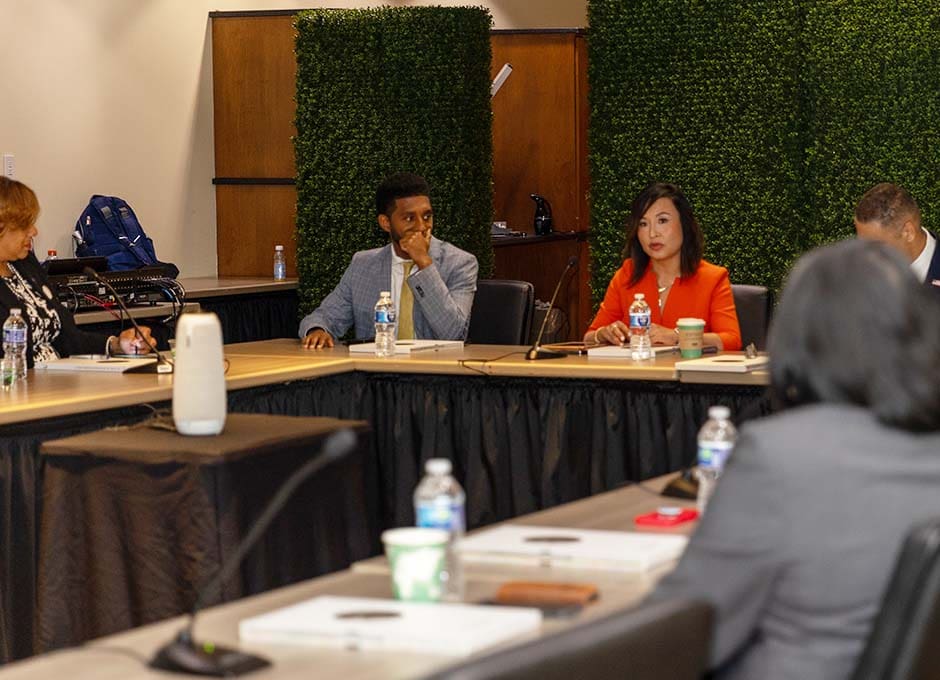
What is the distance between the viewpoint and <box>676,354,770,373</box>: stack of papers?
15.8 feet

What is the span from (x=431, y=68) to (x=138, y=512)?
4.80m

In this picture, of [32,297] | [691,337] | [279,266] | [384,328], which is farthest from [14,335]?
[279,266]

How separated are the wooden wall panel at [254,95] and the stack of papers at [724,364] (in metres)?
4.20

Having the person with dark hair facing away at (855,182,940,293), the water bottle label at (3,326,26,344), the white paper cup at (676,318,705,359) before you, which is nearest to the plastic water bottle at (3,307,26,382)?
the water bottle label at (3,326,26,344)

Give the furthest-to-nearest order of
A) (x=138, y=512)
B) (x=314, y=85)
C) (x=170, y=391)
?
(x=314, y=85) < (x=170, y=391) < (x=138, y=512)

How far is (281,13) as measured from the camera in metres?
8.73

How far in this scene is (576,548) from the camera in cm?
257

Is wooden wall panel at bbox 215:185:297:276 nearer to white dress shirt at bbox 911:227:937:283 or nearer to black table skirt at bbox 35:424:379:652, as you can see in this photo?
white dress shirt at bbox 911:227:937:283

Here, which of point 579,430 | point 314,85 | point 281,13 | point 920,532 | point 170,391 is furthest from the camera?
point 281,13

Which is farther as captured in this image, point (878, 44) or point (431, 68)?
point (431, 68)

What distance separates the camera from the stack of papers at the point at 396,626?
2029 mm

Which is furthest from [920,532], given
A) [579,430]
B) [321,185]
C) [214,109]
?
[214,109]

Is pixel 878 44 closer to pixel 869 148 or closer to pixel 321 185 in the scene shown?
pixel 869 148

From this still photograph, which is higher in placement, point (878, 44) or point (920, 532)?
point (878, 44)
